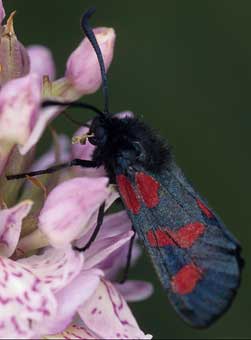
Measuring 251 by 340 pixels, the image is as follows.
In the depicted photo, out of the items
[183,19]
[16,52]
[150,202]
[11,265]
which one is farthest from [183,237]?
[183,19]

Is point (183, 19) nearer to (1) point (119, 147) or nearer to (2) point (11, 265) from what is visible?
(1) point (119, 147)

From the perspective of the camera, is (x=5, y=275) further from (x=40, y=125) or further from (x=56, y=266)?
(x=40, y=125)

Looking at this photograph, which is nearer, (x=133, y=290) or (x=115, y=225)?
(x=115, y=225)

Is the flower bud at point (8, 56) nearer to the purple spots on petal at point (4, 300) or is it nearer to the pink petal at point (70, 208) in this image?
the pink petal at point (70, 208)

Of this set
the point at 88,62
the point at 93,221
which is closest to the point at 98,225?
the point at 93,221

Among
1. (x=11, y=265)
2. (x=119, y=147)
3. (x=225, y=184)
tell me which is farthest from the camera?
(x=225, y=184)
